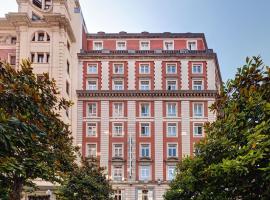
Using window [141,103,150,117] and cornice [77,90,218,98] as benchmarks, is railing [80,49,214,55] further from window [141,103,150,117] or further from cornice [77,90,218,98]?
window [141,103,150,117]

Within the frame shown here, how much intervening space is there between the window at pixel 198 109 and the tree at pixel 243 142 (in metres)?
48.9

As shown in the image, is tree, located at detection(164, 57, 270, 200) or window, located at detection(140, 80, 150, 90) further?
window, located at detection(140, 80, 150, 90)

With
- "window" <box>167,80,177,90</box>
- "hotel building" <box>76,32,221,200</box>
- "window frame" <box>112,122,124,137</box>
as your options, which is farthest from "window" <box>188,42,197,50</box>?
"window frame" <box>112,122,124,137</box>

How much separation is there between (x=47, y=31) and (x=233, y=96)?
45.9 metres

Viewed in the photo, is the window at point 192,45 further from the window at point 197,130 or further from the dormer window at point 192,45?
the window at point 197,130

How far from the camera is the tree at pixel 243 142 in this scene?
1580 cm

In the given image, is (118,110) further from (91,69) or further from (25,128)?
(25,128)

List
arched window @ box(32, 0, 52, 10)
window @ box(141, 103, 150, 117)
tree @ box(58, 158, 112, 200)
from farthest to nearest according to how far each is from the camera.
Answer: window @ box(141, 103, 150, 117)
arched window @ box(32, 0, 52, 10)
tree @ box(58, 158, 112, 200)

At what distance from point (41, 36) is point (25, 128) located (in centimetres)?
5394

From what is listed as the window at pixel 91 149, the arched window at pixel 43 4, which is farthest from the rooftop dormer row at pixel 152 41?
the window at pixel 91 149

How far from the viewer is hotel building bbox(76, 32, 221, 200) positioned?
227 ft

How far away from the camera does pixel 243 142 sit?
1777cm

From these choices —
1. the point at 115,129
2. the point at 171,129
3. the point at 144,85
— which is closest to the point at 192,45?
the point at 144,85

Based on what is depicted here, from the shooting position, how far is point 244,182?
56.1 feet
